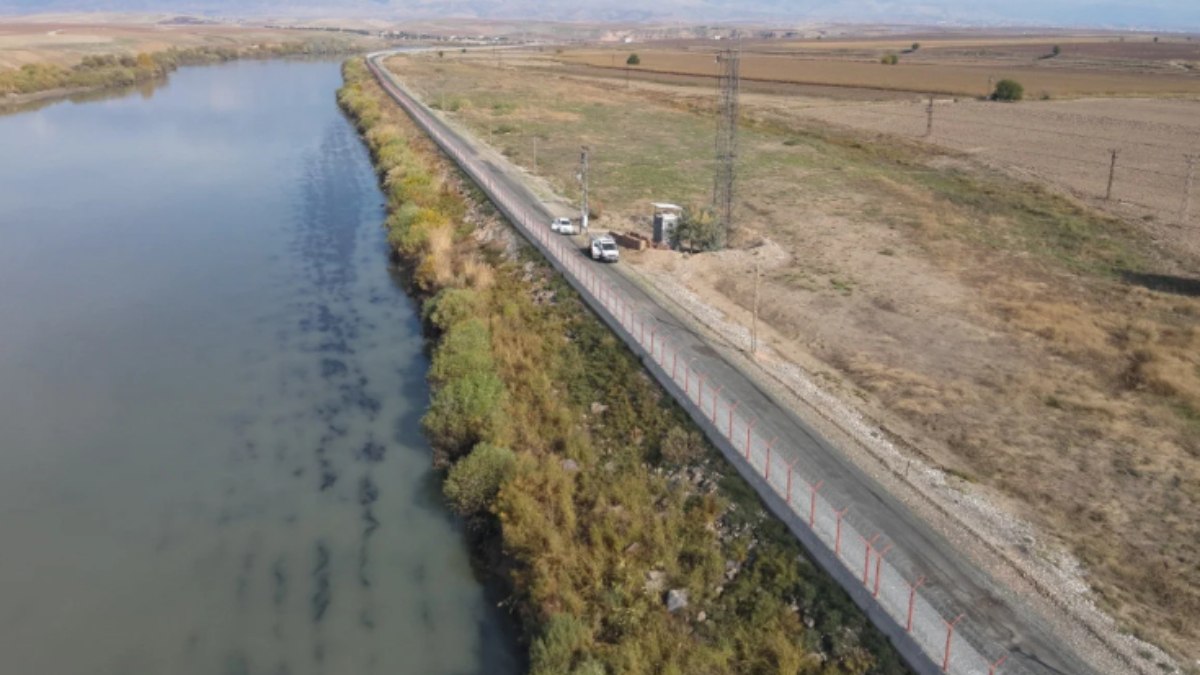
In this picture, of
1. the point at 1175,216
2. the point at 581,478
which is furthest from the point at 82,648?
the point at 1175,216

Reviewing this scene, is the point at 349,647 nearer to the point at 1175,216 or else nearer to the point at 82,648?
the point at 82,648

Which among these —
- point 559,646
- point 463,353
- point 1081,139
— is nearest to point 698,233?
point 463,353

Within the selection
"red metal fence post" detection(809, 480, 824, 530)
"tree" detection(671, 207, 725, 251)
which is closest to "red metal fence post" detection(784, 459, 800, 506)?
"red metal fence post" detection(809, 480, 824, 530)

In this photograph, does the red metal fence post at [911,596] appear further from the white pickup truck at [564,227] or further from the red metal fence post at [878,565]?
the white pickup truck at [564,227]

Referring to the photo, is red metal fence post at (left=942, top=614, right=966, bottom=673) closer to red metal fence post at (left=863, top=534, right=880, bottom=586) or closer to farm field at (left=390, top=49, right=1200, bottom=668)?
red metal fence post at (left=863, top=534, right=880, bottom=586)

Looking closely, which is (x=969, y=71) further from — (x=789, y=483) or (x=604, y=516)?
(x=604, y=516)
